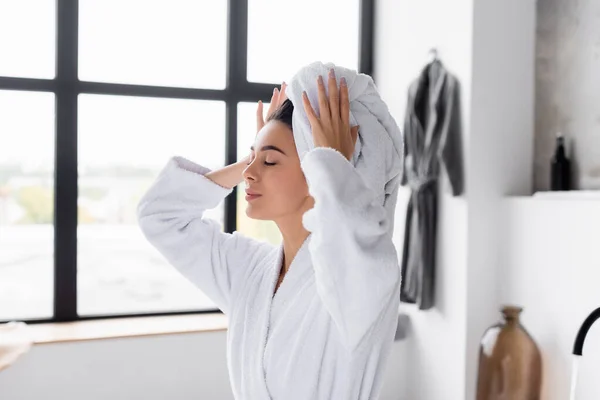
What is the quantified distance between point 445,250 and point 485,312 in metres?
0.29

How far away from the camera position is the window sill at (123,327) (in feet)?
7.55

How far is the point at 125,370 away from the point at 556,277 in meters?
1.67

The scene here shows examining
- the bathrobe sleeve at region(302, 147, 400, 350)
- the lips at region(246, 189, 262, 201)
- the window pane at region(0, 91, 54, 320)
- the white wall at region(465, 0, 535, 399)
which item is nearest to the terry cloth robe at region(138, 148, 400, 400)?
the bathrobe sleeve at region(302, 147, 400, 350)

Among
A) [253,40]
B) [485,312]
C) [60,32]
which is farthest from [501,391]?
[60,32]

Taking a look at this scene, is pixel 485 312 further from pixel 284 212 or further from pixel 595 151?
pixel 284 212

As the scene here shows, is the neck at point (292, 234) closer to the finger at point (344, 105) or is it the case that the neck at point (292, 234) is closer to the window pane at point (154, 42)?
the finger at point (344, 105)

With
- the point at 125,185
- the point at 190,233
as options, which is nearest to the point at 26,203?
the point at 125,185

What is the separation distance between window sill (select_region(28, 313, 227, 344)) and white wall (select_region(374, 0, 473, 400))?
0.91 meters

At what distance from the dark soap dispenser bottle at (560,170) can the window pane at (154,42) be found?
1538mm

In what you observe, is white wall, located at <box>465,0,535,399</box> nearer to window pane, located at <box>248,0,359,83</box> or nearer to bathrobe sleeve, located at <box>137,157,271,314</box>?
window pane, located at <box>248,0,359,83</box>

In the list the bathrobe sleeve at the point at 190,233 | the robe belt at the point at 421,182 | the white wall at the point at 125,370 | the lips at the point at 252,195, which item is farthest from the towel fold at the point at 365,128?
the white wall at the point at 125,370

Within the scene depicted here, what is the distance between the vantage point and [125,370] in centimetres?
232

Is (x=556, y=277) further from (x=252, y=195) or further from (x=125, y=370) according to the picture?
(x=125, y=370)

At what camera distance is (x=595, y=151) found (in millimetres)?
1955
